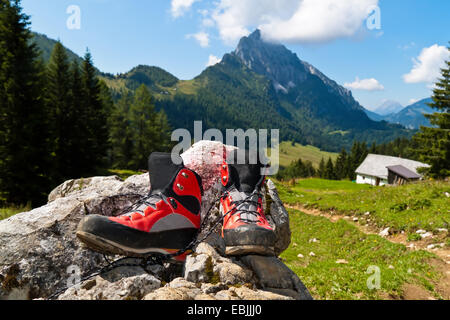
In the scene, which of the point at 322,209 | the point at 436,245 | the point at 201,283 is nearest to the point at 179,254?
the point at 201,283

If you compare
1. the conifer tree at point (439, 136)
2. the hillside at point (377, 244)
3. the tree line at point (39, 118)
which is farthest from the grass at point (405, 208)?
the conifer tree at point (439, 136)

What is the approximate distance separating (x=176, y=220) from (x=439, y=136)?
46.0 meters

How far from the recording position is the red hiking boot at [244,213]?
2924 millimetres

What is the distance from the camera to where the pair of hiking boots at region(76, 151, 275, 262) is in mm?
2719

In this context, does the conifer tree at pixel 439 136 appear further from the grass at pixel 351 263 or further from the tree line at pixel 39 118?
the tree line at pixel 39 118

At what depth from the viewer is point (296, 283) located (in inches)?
118

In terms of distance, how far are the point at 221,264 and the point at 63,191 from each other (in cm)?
518

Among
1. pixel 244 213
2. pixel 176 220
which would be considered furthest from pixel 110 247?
pixel 244 213

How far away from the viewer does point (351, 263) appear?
852 centimetres

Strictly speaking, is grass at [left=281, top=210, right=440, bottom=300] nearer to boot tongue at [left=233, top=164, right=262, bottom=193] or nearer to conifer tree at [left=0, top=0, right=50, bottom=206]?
boot tongue at [left=233, top=164, right=262, bottom=193]

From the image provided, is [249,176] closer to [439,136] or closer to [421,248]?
[421,248]
